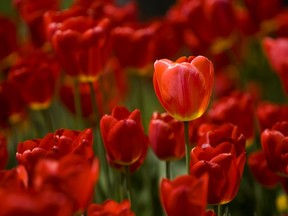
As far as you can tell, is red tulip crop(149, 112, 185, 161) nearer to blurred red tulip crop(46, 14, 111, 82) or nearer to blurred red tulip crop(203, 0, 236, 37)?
blurred red tulip crop(46, 14, 111, 82)

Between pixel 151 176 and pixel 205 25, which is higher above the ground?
pixel 205 25

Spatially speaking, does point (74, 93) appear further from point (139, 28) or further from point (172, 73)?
point (172, 73)

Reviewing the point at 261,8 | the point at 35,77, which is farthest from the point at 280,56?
the point at 35,77

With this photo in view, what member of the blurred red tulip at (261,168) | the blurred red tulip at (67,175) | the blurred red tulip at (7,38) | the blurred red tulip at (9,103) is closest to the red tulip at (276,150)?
the blurred red tulip at (261,168)

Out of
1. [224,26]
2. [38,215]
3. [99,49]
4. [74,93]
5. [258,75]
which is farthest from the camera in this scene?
[258,75]

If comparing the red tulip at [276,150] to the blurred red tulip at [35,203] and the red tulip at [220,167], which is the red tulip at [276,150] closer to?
the red tulip at [220,167]

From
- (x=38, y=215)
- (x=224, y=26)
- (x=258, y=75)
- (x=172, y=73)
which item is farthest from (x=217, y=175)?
(x=258, y=75)

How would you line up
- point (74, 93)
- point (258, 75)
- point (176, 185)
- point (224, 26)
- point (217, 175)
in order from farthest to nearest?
point (258, 75) < point (224, 26) < point (74, 93) < point (217, 175) < point (176, 185)
